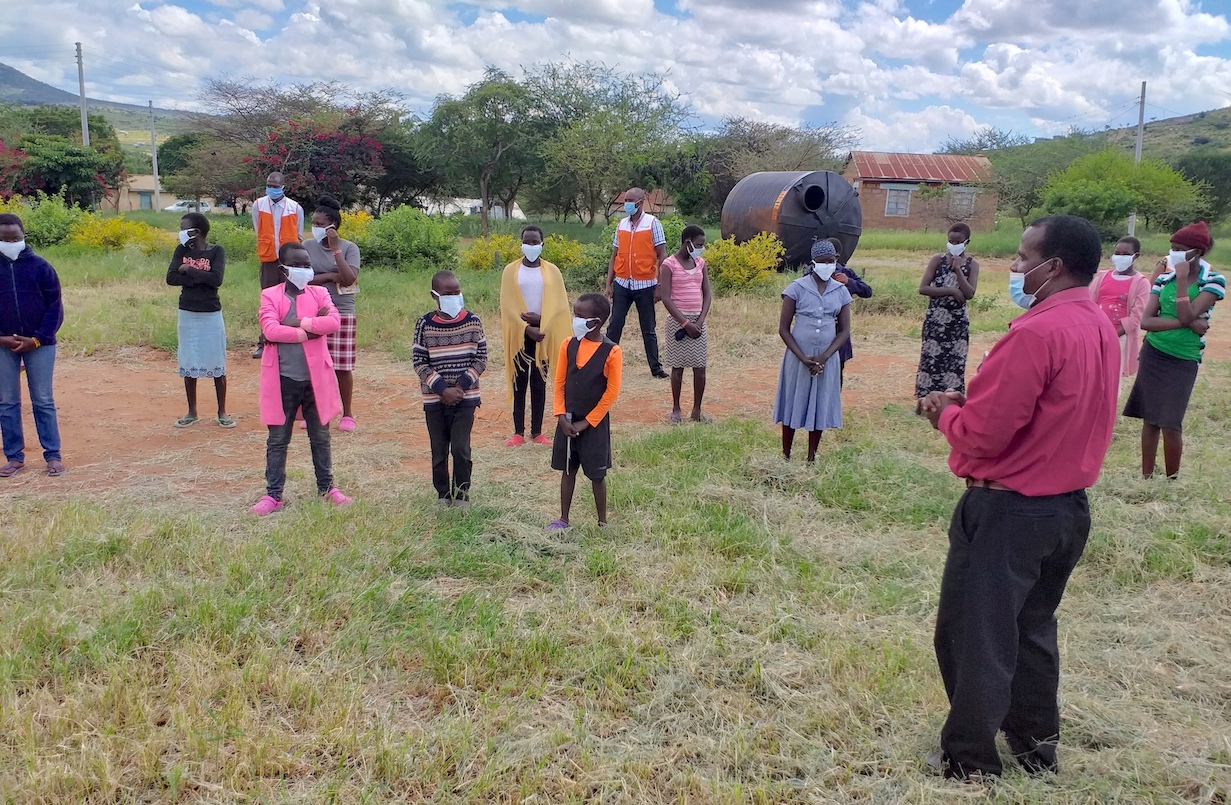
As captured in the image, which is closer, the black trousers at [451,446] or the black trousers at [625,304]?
the black trousers at [451,446]

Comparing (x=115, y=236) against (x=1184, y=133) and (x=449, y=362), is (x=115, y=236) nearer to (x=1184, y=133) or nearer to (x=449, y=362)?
(x=449, y=362)

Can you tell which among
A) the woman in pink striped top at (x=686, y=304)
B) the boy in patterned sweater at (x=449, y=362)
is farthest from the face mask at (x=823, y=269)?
the boy in patterned sweater at (x=449, y=362)

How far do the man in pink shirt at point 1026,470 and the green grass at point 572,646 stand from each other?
413mm

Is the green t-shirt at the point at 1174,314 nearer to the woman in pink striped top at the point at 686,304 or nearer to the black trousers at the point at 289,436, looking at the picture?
the woman in pink striped top at the point at 686,304

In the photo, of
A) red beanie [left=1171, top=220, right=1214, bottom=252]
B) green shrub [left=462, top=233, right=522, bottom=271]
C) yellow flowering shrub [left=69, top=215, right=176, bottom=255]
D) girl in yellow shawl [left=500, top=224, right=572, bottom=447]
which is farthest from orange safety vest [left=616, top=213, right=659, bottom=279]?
yellow flowering shrub [left=69, top=215, right=176, bottom=255]

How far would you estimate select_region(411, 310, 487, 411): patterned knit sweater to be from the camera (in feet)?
16.1

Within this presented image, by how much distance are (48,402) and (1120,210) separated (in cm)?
2673

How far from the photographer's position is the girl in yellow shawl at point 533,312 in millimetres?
6211

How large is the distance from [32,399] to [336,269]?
7.07ft

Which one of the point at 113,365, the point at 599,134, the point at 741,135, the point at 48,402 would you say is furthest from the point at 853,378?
the point at 741,135

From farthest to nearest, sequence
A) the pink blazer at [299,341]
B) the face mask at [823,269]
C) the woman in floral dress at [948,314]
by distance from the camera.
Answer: the woman in floral dress at [948,314], the face mask at [823,269], the pink blazer at [299,341]

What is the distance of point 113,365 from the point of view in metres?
8.97

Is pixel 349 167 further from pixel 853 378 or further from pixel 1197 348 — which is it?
pixel 1197 348

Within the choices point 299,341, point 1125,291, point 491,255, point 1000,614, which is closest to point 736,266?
point 491,255
